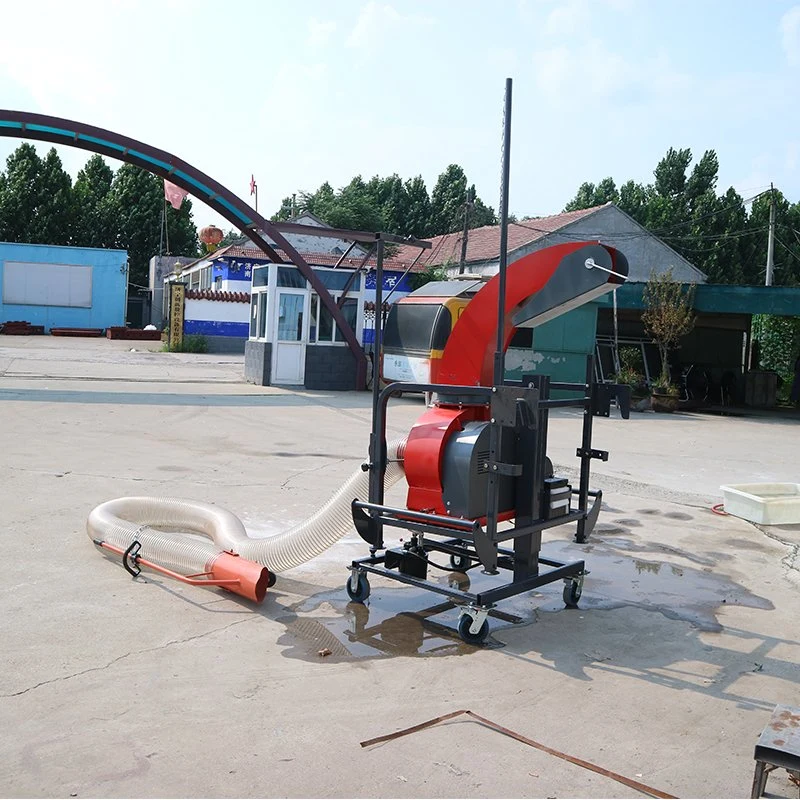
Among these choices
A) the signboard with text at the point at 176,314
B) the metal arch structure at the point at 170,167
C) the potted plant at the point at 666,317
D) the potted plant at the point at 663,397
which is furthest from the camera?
the signboard with text at the point at 176,314

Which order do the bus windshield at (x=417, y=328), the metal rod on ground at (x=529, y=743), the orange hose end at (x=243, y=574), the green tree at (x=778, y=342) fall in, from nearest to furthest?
the metal rod on ground at (x=529, y=743)
the orange hose end at (x=243, y=574)
the bus windshield at (x=417, y=328)
the green tree at (x=778, y=342)

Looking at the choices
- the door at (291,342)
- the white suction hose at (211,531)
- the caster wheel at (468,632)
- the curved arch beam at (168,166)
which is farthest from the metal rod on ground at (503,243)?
the door at (291,342)

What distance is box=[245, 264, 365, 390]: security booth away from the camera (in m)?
18.8

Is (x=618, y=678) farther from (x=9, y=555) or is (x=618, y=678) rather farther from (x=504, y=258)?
(x=9, y=555)

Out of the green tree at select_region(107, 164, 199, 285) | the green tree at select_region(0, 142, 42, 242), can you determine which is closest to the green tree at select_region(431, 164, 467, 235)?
the green tree at select_region(107, 164, 199, 285)

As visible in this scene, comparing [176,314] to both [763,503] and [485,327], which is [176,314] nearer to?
[763,503]

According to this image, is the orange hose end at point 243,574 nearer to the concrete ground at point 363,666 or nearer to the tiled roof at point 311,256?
the concrete ground at point 363,666

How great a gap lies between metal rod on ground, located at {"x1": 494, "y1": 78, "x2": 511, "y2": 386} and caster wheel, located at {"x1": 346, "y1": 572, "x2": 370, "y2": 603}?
60.3 inches

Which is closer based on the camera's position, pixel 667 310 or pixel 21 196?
pixel 667 310

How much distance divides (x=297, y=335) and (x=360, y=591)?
1443 cm

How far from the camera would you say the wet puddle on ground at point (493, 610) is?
4.54 metres

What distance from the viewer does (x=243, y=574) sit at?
499 cm

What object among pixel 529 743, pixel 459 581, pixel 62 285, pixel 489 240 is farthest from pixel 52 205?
pixel 529 743

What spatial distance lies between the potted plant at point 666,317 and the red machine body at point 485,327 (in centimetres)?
A: 1533
